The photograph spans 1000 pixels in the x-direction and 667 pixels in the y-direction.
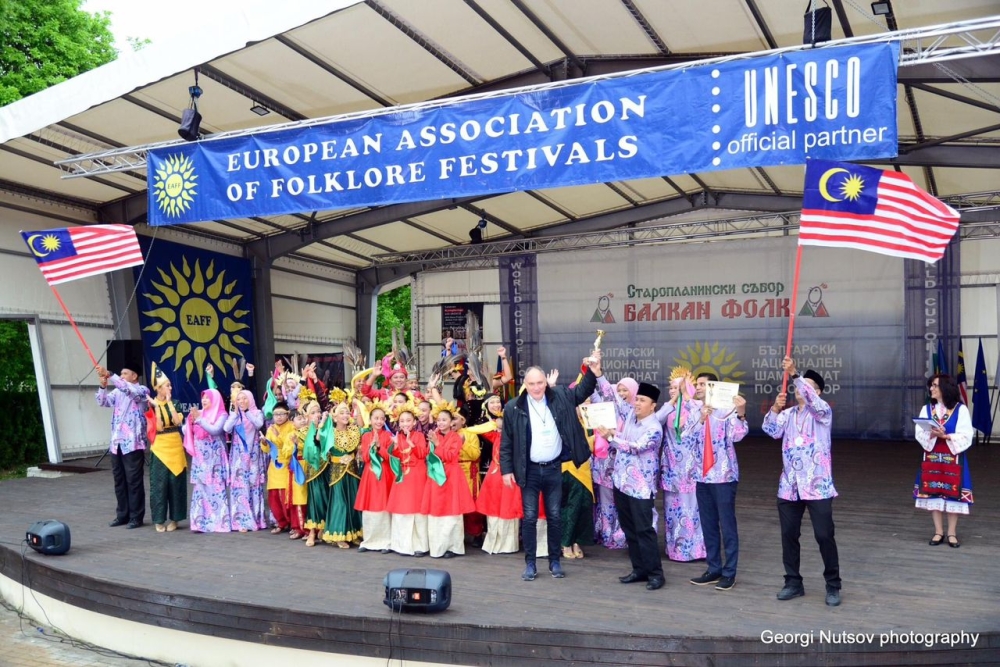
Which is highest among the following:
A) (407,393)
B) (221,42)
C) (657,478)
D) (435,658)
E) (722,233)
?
(221,42)

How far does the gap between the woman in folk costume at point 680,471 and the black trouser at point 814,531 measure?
2.26ft

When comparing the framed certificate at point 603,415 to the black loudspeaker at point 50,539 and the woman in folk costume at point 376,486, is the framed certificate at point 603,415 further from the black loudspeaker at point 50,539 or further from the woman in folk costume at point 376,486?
the black loudspeaker at point 50,539

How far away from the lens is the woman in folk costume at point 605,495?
6180 millimetres

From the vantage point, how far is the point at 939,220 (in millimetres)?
5047

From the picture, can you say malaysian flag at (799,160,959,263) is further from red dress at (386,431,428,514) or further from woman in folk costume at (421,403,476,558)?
red dress at (386,431,428,514)

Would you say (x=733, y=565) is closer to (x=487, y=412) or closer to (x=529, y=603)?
(x=529, y=603)

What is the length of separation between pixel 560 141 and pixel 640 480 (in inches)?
111

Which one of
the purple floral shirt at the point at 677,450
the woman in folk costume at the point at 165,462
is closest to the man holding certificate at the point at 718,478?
the purple floral shirt at the point at 677,450

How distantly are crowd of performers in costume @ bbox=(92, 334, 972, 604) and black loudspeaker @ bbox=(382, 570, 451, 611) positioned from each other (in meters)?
1.26

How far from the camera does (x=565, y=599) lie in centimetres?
→ 509

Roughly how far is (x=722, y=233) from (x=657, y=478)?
30.4 ft

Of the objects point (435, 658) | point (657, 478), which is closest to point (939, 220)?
point (657, 478)

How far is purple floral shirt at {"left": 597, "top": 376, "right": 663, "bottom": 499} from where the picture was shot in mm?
5254

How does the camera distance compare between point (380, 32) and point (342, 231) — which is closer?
point (380, 32)
